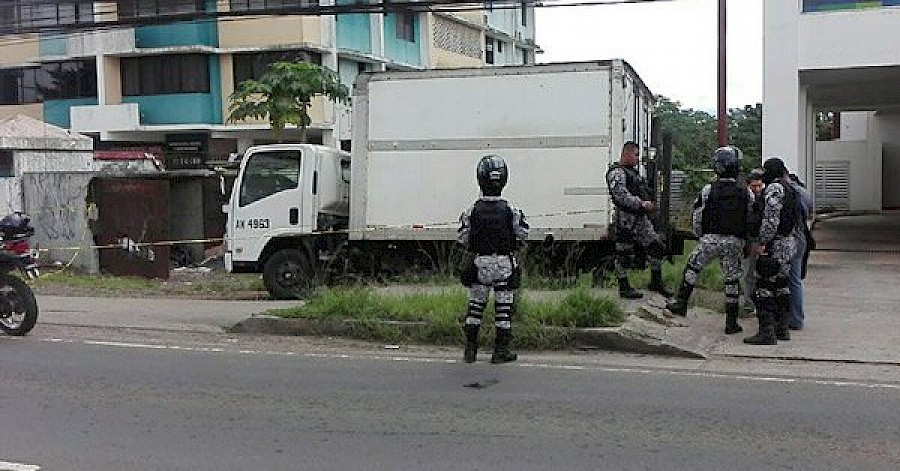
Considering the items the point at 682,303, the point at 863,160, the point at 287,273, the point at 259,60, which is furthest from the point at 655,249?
the point at 863,160

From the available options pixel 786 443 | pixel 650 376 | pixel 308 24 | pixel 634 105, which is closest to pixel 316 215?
pixel 634 105

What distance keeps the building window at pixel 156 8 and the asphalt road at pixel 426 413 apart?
2513cm

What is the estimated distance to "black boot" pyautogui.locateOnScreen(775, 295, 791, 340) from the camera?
9.97 meters

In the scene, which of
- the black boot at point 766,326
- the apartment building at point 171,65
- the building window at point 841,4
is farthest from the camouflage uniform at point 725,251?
the apartment building at point 171,65

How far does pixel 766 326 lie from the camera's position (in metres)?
9.73

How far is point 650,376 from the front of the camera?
8.28 m

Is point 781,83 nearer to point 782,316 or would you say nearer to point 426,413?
point 782,316

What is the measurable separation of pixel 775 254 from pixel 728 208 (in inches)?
25.3

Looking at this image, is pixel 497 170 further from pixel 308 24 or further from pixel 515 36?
pixel 515 36

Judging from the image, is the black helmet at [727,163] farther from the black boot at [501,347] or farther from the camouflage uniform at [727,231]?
the black boot at [501,347]

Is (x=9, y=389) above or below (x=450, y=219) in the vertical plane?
below

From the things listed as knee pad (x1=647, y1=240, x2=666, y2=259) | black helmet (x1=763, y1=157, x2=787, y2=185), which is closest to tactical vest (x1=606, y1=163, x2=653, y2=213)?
knee pad (x1=647, y1=240, x2=666, y2=259)

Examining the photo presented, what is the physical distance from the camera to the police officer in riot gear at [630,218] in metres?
11.3

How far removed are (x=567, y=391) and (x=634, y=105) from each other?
6839 millimetres
